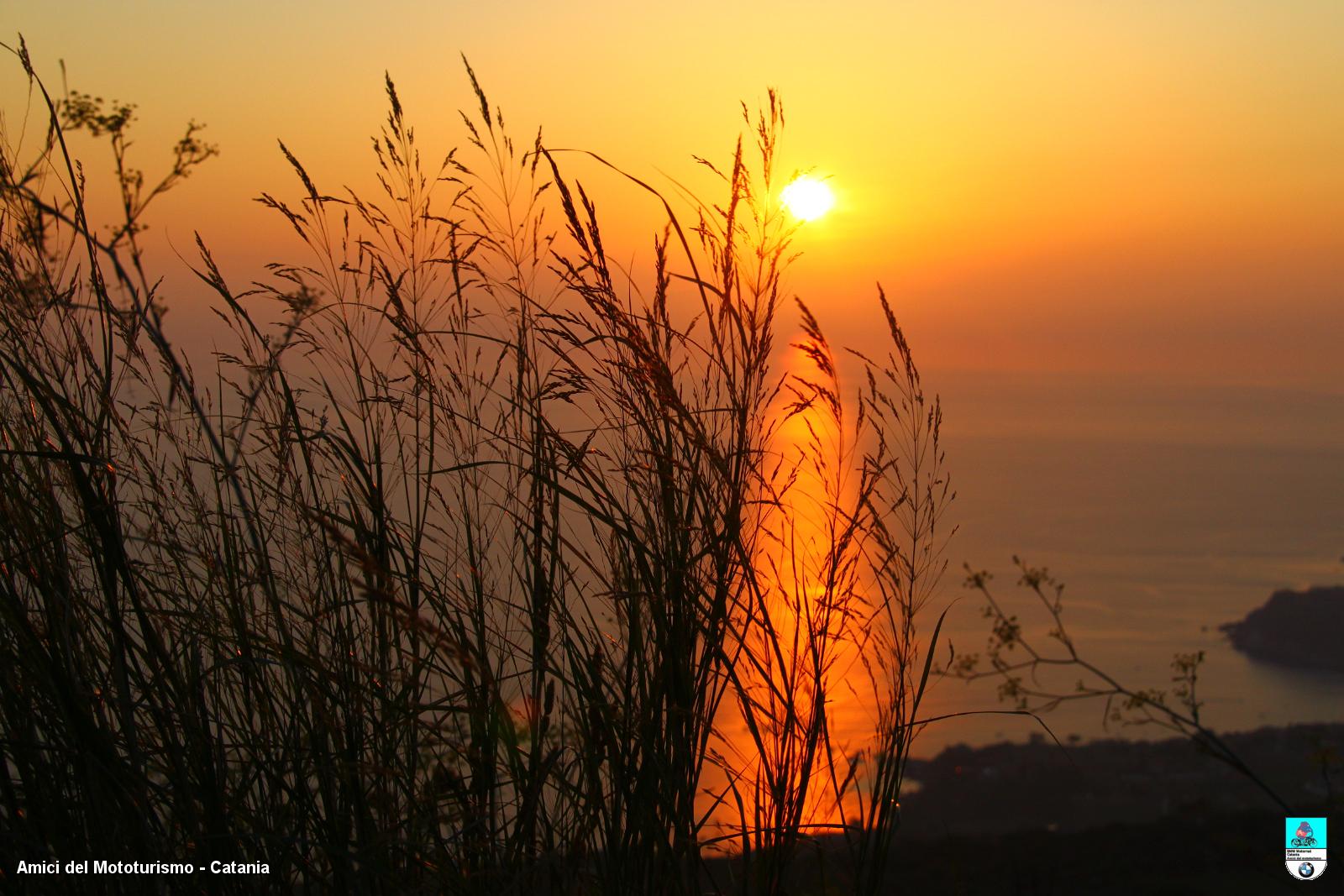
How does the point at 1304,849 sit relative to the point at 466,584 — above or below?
below

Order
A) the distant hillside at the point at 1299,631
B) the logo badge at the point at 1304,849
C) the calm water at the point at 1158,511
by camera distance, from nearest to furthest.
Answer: the logo badge at the point at 1304,849, the distant hillside at the point at 1299,631, the calm water at the point at 1158,511

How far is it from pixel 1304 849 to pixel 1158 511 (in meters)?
13.1

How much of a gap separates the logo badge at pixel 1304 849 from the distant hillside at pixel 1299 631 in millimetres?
4132

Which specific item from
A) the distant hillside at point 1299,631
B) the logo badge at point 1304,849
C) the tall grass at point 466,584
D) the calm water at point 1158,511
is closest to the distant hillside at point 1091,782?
the calm water at point 1158,511

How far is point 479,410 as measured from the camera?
1359 millimetres

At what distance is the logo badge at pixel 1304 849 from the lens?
1547 mm

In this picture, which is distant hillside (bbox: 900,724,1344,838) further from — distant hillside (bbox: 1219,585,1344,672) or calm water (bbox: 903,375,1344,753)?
distant hillside (bbox: 1219,585,1344,672)

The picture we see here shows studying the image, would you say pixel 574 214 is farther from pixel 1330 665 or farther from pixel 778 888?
pixel 1330 665

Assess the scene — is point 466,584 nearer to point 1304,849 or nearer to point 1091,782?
point 1304,849

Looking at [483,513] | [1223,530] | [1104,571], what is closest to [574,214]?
[483,513]

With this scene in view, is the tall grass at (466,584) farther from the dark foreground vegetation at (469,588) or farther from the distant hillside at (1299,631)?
the distant hillside at (1299,631)

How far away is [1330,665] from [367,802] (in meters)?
5.92

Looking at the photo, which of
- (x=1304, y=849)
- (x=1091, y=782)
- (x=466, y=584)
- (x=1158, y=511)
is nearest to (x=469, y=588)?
(x=466, y=584)

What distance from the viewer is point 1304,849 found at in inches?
61.7
